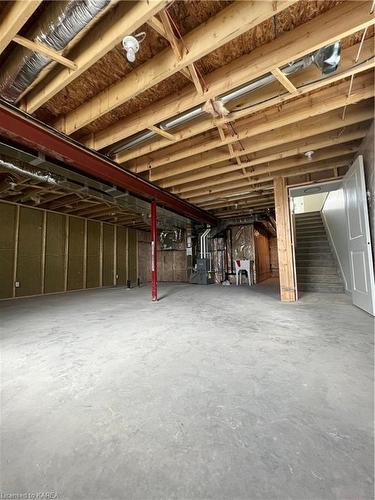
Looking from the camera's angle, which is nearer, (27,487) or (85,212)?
Answer: (27,487)

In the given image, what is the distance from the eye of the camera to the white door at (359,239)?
2822 millimetres

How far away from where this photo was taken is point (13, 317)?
3.34 meters

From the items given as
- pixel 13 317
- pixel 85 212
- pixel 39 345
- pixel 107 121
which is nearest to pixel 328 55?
pixel 107 121

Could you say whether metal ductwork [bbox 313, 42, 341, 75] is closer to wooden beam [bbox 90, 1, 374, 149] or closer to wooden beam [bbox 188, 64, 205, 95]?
wooden beam [bbox 90, 1, 374, 149]

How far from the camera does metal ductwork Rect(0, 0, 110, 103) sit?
4.52 feet

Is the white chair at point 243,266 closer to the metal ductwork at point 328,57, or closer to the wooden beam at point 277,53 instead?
the wooden beam at point 277,53

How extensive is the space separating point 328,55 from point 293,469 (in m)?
2.66

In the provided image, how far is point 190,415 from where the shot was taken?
118 centimetres

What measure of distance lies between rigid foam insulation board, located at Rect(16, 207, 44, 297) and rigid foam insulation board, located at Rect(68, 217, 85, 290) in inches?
32.7

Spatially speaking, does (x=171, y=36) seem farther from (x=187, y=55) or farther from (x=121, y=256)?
(x=121, y=256)

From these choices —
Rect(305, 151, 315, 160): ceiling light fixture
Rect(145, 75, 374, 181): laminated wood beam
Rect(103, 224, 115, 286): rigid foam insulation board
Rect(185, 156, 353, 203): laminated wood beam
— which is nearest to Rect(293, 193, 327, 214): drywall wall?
Rect(185, 156, 353, 203): laminated wood beam

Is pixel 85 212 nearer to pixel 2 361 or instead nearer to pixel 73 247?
pixel 73 247

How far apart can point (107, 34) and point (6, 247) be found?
5.50 metres

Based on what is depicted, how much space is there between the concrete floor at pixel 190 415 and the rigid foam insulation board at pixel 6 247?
3688 mm
